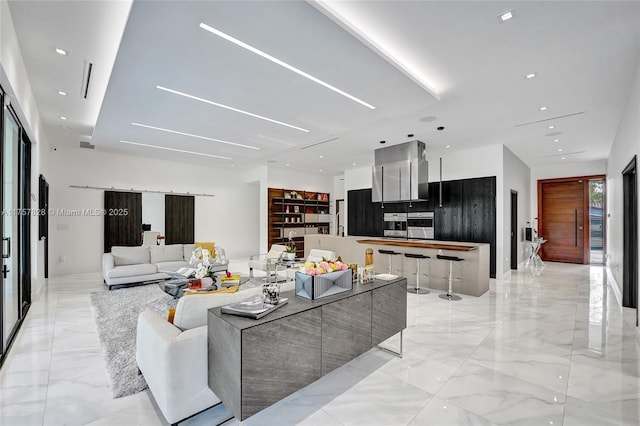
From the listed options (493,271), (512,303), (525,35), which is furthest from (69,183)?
(493,271)

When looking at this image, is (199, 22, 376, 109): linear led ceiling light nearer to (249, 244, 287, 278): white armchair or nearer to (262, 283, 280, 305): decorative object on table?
(262, 283, 280, 305): decorative object on table

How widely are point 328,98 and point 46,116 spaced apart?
4.94 metres

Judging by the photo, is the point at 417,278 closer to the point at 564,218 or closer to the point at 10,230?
the point at 10,230

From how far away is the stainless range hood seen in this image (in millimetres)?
6434

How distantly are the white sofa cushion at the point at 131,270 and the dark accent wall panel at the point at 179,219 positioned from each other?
2615mm

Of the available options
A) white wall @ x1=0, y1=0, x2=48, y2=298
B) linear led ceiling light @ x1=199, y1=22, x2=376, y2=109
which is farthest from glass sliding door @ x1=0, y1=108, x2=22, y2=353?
linear led ceiling light @ x1=199, y1=22, x2=376, y2=109

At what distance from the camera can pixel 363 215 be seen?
30.8 feet

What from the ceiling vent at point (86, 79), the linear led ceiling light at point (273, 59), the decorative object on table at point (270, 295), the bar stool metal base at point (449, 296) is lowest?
the bar stool metal base at point (449, 296)

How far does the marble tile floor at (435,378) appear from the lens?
205 cm

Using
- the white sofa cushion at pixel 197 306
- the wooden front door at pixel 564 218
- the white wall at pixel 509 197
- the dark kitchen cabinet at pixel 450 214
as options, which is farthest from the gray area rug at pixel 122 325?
the wooden front door at pixel 564 218

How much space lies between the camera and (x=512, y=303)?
15.5 ft

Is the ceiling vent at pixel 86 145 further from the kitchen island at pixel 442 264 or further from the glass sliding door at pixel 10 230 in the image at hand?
the kitchen island at pixel 442 264

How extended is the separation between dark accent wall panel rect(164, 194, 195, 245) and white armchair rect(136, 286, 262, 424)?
23.0 feet

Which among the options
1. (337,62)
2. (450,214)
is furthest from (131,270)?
(450,214)
